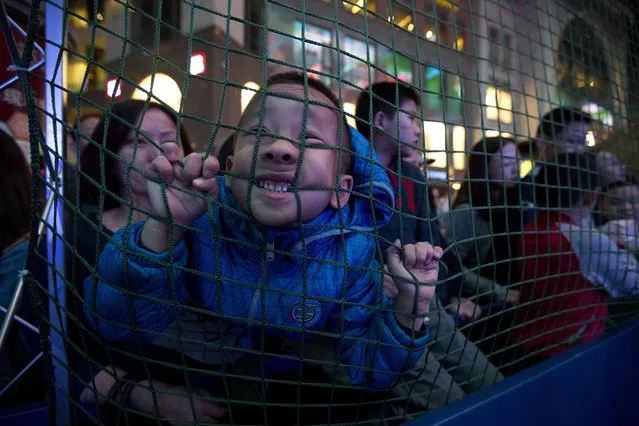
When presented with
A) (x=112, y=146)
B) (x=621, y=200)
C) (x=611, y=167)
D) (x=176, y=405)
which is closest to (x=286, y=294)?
(x=176, y=405)

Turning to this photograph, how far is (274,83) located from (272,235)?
270 millimetres

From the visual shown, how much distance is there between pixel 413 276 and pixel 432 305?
0.34 metres

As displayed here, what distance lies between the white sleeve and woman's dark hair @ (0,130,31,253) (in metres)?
1.61

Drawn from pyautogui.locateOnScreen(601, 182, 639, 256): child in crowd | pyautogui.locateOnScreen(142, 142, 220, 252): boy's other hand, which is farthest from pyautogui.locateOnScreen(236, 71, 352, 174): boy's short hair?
pyautogui.locateOnScreen(601, 182, 639, 256): child in crowd

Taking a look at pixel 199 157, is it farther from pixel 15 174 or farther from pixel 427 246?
pixel 15 174

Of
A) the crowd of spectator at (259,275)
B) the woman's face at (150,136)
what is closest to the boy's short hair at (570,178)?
the crowd of spectator at (259,275)

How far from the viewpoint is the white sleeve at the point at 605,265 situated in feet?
4.21

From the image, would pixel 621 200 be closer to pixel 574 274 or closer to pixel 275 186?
pixel 574 274

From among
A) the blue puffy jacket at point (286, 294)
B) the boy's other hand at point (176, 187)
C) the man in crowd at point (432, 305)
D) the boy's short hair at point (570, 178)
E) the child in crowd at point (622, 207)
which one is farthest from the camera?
the child in crowd at point (622, 207)

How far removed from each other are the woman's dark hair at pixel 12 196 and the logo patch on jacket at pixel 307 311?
1048 millimetres

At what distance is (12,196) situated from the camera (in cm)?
138

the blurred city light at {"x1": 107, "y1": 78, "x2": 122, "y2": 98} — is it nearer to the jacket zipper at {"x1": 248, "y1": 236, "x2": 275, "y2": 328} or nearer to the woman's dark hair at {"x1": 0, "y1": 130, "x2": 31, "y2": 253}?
the jacket zipper at {"x1": 248, "y1": 236, "x2": 275, "y2": 328}

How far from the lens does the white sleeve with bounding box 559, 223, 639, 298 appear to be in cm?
128

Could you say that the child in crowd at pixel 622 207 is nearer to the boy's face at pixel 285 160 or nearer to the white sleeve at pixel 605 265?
the white sleeve at pixel 605 265
